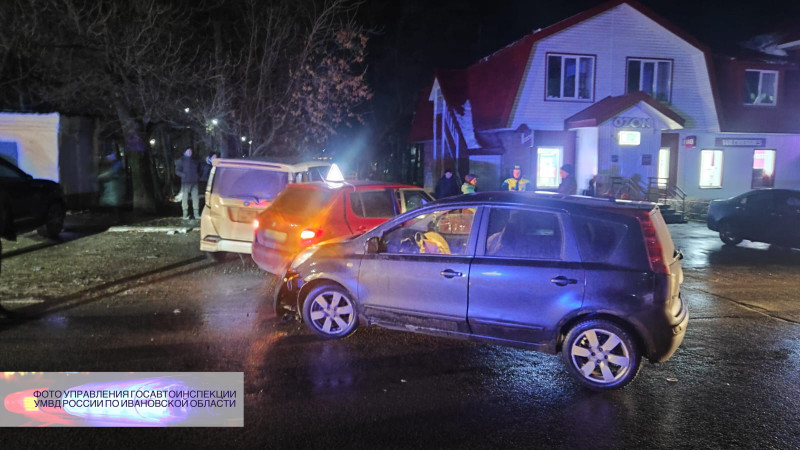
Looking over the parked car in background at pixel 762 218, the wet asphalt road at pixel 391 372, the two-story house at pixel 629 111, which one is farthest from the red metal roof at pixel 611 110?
the wet asphalt road at pixel 391 372

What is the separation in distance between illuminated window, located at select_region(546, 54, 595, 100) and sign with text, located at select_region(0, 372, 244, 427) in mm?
19497

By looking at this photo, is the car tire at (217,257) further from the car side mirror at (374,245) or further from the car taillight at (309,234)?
the car side mirror at (374,245)

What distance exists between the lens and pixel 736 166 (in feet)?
79.6

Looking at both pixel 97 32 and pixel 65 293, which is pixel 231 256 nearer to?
pixel 65 293

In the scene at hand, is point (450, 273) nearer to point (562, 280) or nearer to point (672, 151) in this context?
point (562, 280)

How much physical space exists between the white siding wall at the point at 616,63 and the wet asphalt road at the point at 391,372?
1393cm

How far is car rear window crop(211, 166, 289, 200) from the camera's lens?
375 inches

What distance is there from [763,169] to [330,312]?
2451 centimetres

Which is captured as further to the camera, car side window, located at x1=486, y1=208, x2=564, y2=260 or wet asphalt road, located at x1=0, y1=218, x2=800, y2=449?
car side window, located at x1=486, y1=208, x2=564, y2=260

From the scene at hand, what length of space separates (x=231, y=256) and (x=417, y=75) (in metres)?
32.8

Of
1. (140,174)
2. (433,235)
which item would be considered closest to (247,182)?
(433,235)

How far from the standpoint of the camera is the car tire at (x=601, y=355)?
200 inches

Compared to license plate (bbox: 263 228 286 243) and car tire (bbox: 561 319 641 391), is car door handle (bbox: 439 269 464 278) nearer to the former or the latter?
car tire (bbox: 561 319 641 391)

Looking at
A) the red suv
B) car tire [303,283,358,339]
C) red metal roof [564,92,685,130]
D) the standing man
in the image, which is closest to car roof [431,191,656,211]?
car tire [303,283,358,339]
